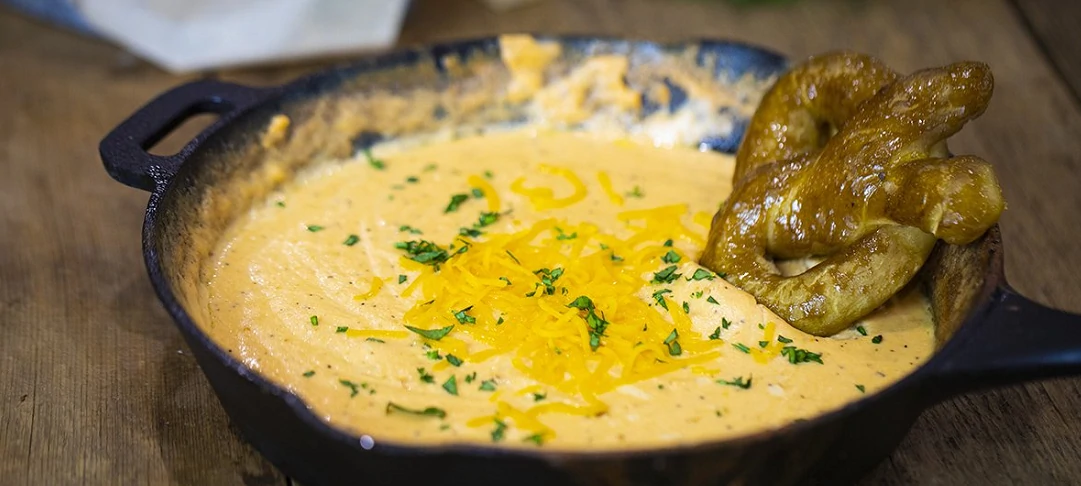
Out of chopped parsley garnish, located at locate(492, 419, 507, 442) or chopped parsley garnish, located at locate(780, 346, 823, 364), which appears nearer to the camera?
chopped parsley garnish, located at locate(492, 419, 507, 442)

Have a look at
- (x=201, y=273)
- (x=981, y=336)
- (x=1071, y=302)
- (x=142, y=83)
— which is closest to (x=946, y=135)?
(x=981, y=336)

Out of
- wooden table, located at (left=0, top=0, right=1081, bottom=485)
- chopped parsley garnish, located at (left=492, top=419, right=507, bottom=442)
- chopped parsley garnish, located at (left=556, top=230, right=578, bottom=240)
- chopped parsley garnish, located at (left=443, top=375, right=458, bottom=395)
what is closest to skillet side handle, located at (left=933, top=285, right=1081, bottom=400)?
wooden table, located at (left=0, top=0, right=1081, bottom=485)

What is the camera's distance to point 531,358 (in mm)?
2273

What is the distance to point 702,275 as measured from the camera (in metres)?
2.51

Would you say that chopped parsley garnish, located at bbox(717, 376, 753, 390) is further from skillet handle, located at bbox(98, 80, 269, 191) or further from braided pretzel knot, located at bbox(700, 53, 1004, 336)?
skillet handle, located at bbox(98, 80, 269, 191)

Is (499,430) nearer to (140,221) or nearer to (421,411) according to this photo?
(421,411)

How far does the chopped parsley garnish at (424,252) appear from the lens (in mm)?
2645

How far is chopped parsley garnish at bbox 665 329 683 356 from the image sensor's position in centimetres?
231

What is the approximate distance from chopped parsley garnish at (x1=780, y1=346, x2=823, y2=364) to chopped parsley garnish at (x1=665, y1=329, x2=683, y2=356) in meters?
0.24

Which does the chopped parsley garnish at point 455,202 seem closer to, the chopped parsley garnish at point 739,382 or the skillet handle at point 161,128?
the skillet handle at point 161,128

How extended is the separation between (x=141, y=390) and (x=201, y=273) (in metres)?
0.35

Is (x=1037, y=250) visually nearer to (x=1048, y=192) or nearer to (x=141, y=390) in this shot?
(x=1048, y=192)

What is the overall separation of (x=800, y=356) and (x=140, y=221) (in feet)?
7.38

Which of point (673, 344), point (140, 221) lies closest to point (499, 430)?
point (673, 344)
